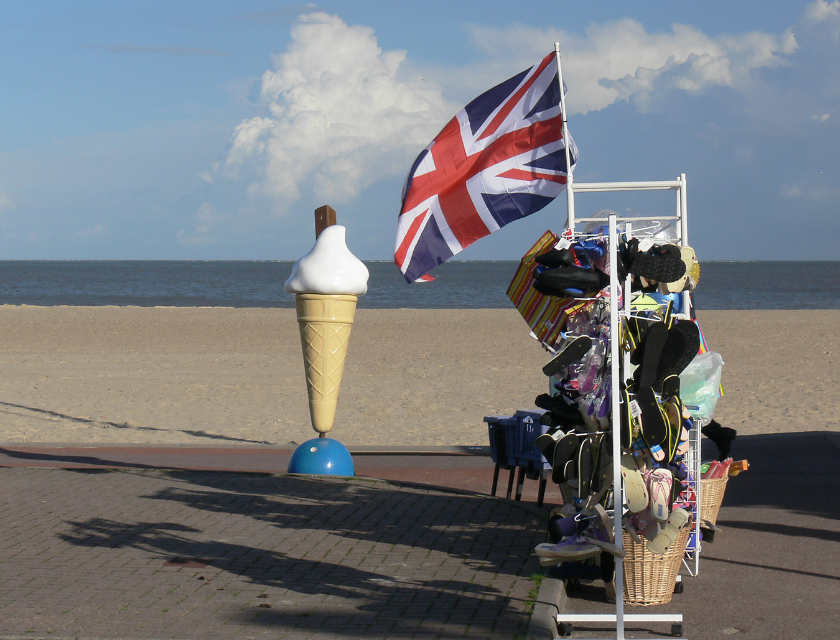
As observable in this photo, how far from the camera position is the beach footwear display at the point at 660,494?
4.89 m

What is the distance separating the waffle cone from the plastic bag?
3696mm

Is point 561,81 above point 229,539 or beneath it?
above

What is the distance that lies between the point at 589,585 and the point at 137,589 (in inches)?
113

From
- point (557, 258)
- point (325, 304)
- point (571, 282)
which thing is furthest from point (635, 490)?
point (325, 304)

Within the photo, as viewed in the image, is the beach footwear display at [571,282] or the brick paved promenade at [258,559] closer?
the beach footwear display at [571,282]

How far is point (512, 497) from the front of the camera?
28.2 ft

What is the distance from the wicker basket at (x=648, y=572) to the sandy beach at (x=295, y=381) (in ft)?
21.1

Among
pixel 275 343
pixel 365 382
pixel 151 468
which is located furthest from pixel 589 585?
pixel 275 343

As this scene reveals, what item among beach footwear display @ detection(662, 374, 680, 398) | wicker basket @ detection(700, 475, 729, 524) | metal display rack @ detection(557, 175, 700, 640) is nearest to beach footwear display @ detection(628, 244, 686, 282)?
metal display rack @ detection(557, 175, 700, 640)

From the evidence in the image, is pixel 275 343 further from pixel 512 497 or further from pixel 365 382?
pixel 512 497

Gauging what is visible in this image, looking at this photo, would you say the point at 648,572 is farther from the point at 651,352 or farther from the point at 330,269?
the point at 330,269

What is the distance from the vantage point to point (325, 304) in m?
8.71

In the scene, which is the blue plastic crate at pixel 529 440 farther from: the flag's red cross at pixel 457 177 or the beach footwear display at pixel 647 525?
the beach footwear display at pixel 647 525

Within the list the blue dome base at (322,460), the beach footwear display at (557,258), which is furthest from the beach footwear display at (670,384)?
the blue dome base at (322,460)
